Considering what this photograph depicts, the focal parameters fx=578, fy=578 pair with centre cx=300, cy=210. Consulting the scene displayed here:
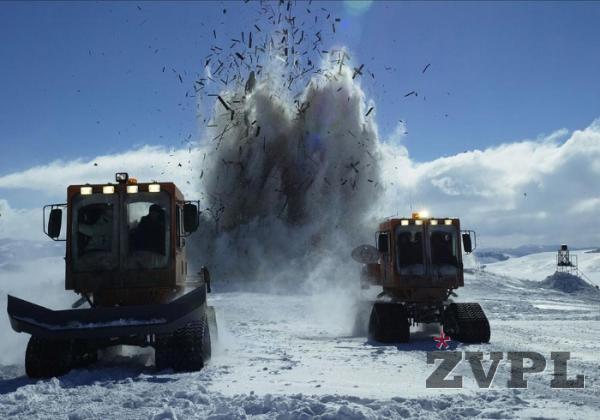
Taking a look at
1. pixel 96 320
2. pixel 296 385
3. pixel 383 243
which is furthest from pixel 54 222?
pixel 383 243

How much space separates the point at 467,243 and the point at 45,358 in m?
9.39

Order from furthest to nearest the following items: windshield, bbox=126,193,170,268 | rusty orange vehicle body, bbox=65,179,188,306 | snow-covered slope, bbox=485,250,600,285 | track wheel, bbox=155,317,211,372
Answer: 1. snow-covered slope, bbox=485,250,600,285
2. windshield, bbox=126,193,170,268
3. rusty orange vehicle body, bbox=65,179,188,306
4. track wheel, bbox=155,317,211,372

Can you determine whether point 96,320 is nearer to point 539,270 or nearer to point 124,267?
point 124,267

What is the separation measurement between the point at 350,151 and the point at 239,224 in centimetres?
1258

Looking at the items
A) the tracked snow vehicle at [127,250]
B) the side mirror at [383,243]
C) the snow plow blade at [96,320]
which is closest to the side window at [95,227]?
the tracked snow vehicle at [127,250]

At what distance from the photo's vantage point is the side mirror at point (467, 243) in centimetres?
1359

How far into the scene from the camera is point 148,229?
32.0 feet

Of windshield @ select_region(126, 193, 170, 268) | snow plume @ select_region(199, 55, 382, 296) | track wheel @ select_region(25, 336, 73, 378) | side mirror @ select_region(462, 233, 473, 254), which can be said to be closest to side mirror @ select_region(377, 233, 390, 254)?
side mirror @ select_region(462, 233, 473, 254)

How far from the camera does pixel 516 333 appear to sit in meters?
15.7

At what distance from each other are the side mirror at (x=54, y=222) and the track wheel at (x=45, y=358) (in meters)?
1.69

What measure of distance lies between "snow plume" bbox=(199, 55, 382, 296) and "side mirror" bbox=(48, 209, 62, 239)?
141ft

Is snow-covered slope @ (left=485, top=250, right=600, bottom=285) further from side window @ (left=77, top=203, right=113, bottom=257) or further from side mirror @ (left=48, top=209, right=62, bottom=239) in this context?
side mirror @ (left=48, top=209, right=62, bottom=239)

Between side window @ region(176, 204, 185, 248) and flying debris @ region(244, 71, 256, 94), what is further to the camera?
flying debris @ region(244, 71, 256, 94)

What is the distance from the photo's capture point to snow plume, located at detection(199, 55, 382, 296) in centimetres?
5362
